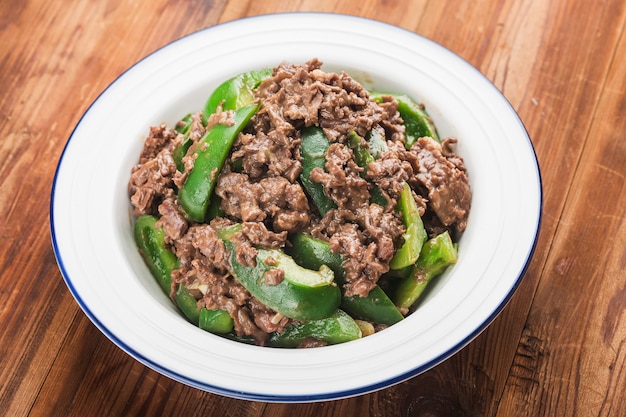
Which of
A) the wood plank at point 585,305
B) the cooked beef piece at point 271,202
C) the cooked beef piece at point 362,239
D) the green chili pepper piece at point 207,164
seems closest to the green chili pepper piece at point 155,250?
the green chili pepper piece at point 207,164

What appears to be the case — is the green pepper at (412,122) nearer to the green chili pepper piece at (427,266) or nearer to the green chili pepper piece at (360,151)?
the green chili pepper piece at (360,151)

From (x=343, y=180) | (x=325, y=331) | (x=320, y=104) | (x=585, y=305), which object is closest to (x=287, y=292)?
(x=325, y=331)

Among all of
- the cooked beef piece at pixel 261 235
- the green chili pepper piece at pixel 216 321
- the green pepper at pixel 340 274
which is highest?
the cooked beef piece at pixel 261 235

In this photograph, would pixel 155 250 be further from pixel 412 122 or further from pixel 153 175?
pixel 412 122

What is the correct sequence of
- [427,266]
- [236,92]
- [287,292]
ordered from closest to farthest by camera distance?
[287,292]
[427,266]
[236,92]

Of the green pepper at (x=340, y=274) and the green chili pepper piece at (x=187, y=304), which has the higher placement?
the green pepper at (x=340, y=274)

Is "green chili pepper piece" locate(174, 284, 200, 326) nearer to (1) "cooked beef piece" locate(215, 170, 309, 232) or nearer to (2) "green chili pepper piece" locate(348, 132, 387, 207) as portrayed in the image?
(1) "cooked beef piece" locate(215, 170, 309, 232)

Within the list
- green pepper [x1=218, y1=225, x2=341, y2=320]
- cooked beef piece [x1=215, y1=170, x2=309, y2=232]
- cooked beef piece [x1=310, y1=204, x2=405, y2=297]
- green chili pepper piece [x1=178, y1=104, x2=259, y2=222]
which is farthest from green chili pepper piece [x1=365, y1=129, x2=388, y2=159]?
green pepper [x1=218, y1=225, x2=341, y2=320]
